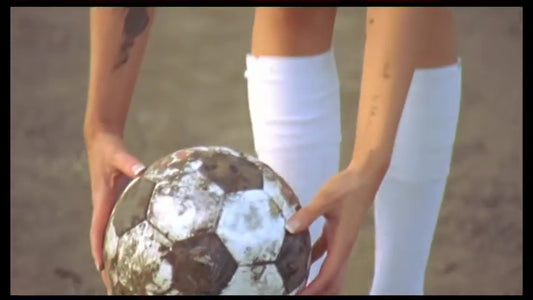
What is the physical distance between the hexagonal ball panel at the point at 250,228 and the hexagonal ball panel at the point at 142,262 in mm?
75

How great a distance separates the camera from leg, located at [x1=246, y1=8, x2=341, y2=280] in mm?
1308

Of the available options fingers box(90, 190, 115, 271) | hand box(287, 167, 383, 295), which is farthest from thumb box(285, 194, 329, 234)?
fingers box(90, 190, 115, 271)

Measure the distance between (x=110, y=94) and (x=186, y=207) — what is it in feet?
0.91

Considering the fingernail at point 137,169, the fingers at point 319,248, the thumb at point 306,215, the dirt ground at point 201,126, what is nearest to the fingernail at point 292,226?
the thumb at point 306,215

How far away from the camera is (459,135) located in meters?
2.14

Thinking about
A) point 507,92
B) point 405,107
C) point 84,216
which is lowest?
point 84,216

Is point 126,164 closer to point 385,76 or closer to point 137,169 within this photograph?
point 137,169

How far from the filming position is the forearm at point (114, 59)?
4.24 feet

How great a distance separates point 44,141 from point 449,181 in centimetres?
91

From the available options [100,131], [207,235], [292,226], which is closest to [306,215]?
[292,226]

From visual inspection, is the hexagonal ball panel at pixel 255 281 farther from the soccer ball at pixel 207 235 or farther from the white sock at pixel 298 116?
the white sock at pixel 298 116
